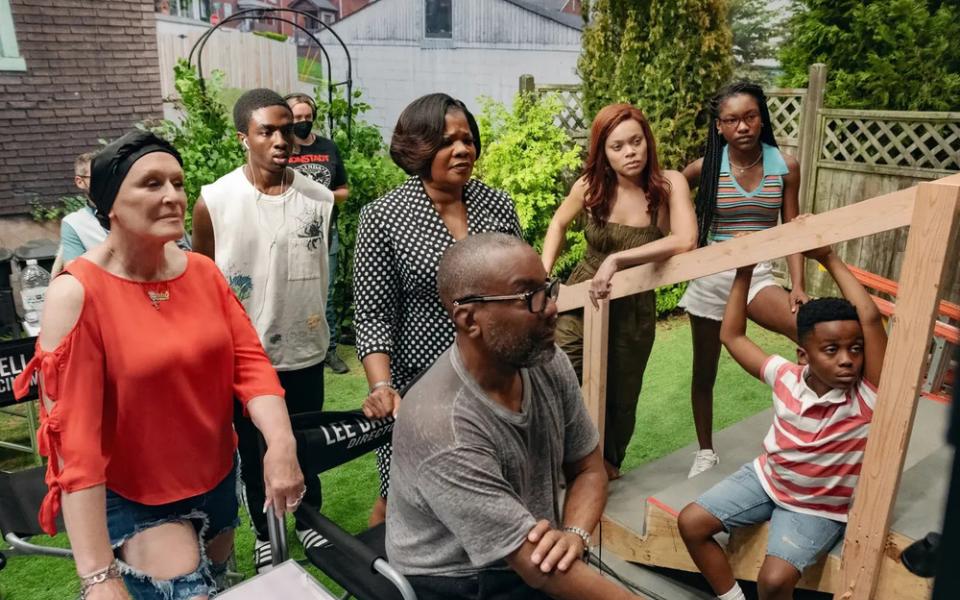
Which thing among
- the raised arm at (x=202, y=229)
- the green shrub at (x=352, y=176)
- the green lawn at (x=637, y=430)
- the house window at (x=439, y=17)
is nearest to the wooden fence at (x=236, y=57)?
the green shrub at (x=352, y=176)

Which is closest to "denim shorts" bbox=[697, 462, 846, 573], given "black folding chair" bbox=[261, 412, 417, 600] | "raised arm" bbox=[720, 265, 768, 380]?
"raised arm" bbox=[720, 265, 768, 380]

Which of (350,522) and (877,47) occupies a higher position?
(877,47)

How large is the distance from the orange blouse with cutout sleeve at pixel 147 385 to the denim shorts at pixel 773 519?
1491mm

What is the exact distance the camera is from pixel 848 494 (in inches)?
93.6

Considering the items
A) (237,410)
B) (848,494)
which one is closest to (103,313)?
(237,410)

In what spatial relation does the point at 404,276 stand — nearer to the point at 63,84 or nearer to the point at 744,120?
the point at 744,120

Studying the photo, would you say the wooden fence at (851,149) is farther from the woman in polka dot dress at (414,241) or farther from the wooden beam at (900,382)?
the wooden beam at (900,382)

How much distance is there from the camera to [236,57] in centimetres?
646

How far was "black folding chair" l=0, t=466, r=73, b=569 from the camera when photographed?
2562 mm

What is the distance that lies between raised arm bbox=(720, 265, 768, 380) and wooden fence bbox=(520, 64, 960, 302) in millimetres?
4162

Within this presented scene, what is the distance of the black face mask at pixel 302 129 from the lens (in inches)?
190

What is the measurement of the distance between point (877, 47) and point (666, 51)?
2.05 m

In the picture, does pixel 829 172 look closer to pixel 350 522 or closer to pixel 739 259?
pixel 739 259

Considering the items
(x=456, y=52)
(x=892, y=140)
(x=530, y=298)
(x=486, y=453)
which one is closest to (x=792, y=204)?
(x=530, y=298)
